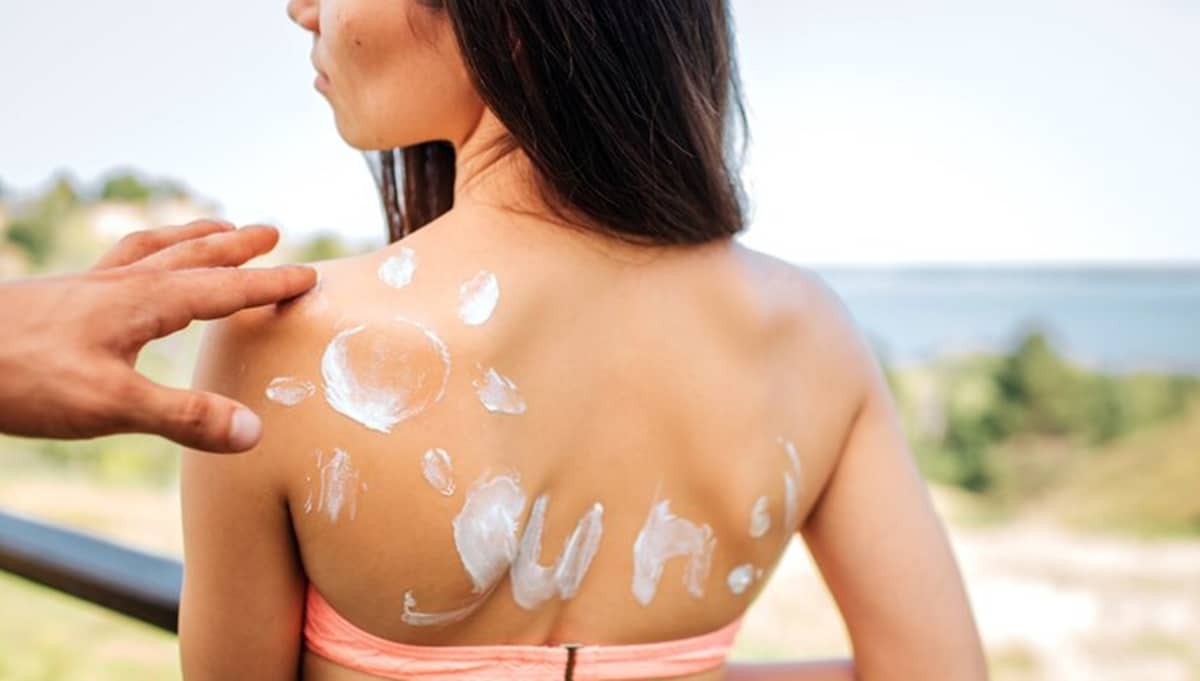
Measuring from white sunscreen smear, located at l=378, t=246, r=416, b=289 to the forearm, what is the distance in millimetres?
548

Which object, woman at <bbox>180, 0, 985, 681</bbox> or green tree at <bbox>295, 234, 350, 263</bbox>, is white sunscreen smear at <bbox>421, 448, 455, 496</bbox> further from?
green tree at <bbox>295, 234, 350, 263</bbox>

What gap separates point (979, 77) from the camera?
535 inches

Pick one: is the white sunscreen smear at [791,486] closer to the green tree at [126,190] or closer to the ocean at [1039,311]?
the green tree at [126,190]

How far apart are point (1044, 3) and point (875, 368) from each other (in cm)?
1394

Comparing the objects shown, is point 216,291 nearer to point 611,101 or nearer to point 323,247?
point 611,101

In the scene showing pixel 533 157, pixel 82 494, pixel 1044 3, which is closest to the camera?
pixel 533 157

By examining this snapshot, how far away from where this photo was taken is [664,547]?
0.83m

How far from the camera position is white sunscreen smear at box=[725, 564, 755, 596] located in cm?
89

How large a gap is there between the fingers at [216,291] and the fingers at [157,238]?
4.0 inches

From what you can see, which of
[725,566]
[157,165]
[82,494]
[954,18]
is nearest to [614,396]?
[725,566]

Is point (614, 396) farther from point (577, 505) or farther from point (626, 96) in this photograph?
point (626, 96)

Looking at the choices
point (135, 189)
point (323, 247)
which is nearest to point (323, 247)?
point (323, 247)

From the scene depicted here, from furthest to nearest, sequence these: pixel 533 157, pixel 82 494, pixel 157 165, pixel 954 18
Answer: pixel 954 18
pixel 157 165
pixel 82 494
pixel 533 157

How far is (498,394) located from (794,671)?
0.52 m
